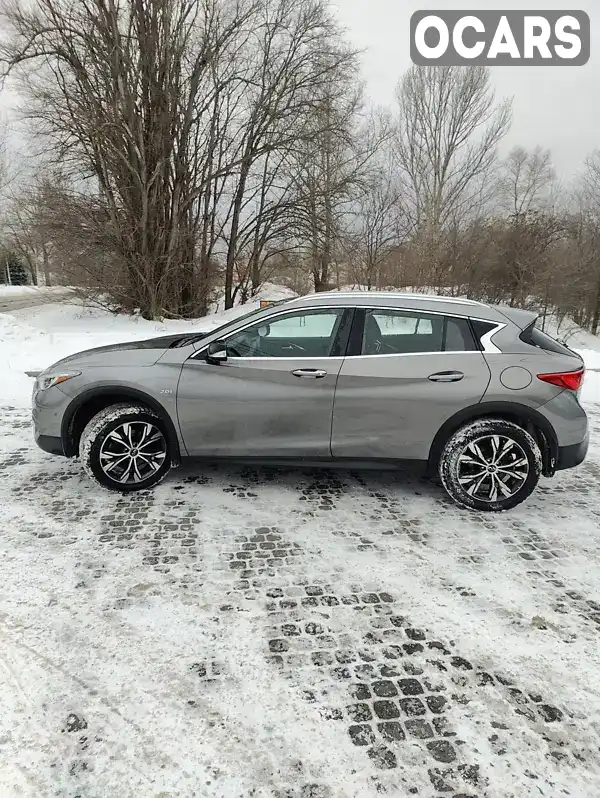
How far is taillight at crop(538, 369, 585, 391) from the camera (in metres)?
3.39

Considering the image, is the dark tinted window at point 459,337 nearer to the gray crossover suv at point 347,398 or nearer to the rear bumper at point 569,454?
the gray crossover suv at point 347,398

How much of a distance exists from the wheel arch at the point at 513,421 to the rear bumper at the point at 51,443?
2.83 m

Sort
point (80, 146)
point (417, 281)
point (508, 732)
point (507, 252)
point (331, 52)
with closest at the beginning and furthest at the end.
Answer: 1. point (508, 732)
2. point (80, 146)
3. point (331, 52)
4. point (417, 281)
5. point (507, 252)

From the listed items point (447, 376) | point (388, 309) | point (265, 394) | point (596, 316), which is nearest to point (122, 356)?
point (265, 394)

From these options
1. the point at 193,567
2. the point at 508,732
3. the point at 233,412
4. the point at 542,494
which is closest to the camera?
the point at 508,732

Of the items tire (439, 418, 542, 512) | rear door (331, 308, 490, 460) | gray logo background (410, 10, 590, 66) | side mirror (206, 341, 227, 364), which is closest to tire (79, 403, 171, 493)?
side mirror (206, 341, 227, 364)

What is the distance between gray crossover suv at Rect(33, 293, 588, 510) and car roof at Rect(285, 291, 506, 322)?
14 mm

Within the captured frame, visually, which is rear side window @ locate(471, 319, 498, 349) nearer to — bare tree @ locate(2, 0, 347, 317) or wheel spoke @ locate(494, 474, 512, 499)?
wheel spoke @ locate(494, 474, 512, 499)

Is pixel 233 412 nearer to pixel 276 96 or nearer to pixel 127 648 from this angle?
pixel 127 648

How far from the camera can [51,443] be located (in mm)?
3705

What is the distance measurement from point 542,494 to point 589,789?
8.26ft

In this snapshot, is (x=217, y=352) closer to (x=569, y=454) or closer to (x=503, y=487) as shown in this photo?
(x=503, y=487)

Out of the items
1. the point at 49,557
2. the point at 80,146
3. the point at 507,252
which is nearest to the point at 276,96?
the point at 80,146

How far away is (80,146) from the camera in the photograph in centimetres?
1431
